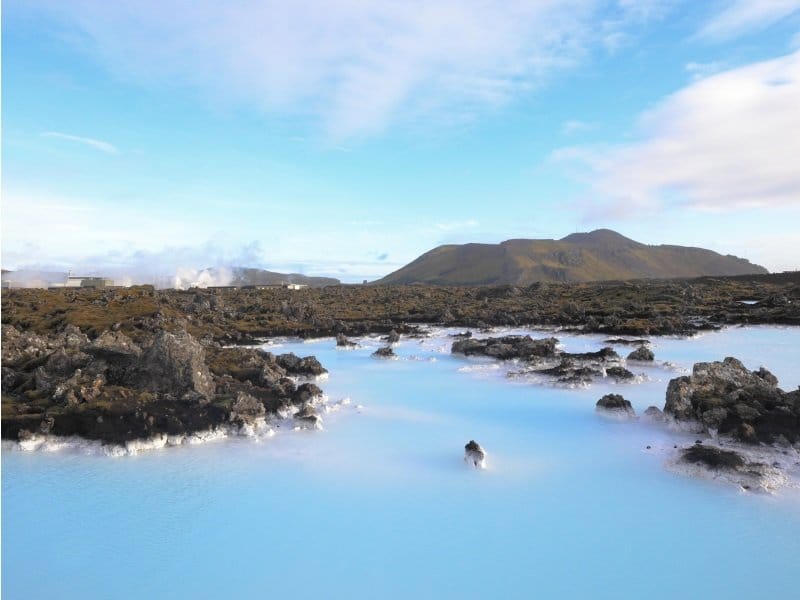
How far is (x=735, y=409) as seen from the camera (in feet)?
29.4

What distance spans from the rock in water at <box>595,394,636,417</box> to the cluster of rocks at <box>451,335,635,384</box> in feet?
7.56

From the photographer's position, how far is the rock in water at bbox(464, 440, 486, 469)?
7.81m

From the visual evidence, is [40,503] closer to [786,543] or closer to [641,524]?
[641,524]

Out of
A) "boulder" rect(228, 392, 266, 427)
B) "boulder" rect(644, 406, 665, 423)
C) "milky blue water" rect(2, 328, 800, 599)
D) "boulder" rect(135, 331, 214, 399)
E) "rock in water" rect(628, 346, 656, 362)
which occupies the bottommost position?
"milky blue water" rect(2, 328, 800, 599)

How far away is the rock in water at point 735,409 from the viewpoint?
826cm

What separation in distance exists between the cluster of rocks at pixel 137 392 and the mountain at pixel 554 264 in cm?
12018

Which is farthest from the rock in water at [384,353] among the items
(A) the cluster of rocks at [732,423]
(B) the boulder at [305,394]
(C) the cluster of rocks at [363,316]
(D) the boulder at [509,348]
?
(A) the cluster of rocks at [732,423]

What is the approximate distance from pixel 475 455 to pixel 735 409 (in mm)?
4751

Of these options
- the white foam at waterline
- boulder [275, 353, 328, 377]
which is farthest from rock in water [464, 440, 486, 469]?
the white foam at waterline

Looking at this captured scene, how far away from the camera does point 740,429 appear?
837 cm

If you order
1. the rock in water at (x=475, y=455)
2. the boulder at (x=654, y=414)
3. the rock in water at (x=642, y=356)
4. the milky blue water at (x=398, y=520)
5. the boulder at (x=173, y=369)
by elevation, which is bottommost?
the milky blue water at (x=398, y=520)

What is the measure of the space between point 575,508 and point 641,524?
0.75 metres

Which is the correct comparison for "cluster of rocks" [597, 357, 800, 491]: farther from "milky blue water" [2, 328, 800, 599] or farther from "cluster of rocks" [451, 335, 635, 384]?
"cluster of rocks" [451, 335, 635, 384]

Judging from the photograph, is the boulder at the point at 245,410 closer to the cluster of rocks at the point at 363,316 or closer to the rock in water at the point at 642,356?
the cluster of rocks at the point at 363,316
